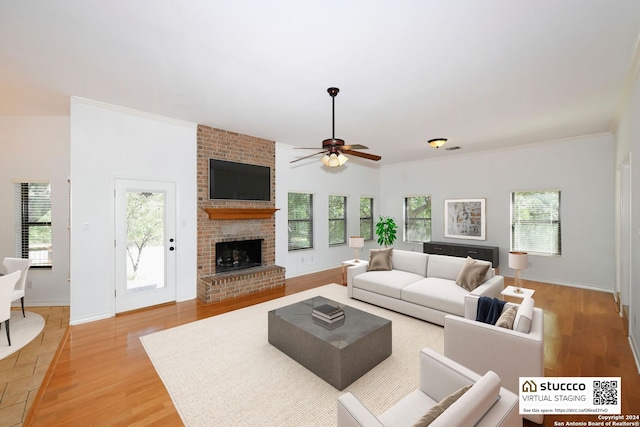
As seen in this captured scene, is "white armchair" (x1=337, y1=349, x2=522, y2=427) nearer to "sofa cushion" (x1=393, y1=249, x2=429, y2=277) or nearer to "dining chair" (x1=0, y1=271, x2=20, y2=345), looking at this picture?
"sofa cushion" (x1=393, y1=249, x2=429, y2=277)

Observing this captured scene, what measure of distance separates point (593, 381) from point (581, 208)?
463 cm

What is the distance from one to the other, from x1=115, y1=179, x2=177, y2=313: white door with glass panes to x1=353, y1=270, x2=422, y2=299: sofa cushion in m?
3.18

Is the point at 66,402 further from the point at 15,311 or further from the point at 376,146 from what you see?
the point at 376,146

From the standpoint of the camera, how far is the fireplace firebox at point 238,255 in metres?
5.36

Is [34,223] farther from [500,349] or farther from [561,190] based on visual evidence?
[561,190]

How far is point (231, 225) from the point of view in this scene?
5.42 meters

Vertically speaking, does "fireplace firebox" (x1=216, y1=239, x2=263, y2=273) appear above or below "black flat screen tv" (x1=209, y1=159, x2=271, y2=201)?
below

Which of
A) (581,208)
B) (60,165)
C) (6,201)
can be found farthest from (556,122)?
(6,201)

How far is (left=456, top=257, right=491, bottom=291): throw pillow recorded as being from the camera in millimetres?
3873

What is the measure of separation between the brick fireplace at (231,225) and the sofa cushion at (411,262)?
2.25 meters

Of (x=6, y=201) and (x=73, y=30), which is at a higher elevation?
(x=73, y=30)

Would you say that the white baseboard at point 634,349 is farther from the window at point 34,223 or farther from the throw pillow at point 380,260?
the window at point 34,223

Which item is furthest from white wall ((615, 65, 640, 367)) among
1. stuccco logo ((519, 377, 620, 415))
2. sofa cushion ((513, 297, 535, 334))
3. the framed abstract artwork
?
the framed abstract artwork

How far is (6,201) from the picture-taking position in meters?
4.66
